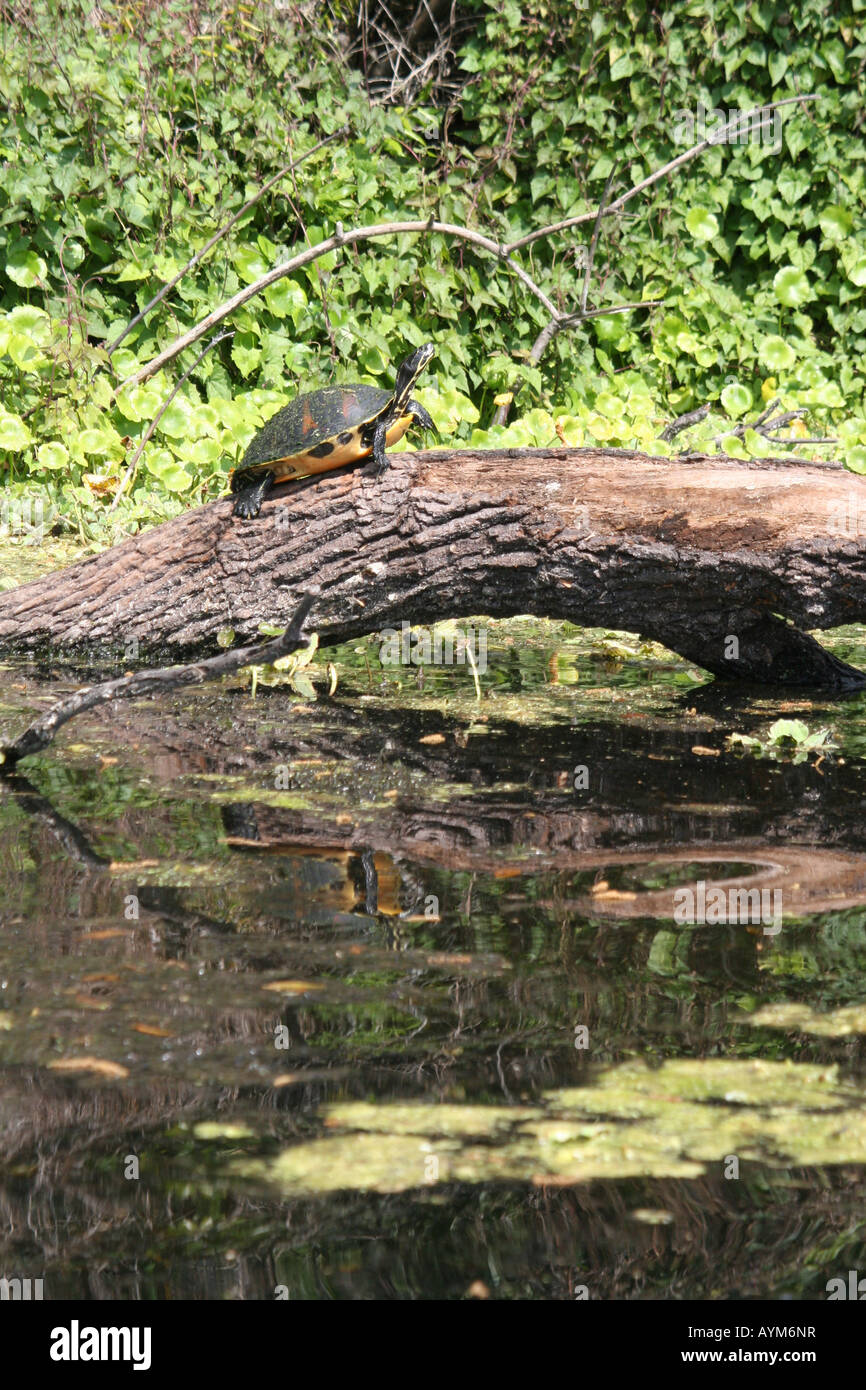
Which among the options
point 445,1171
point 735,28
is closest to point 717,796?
point 445,1171

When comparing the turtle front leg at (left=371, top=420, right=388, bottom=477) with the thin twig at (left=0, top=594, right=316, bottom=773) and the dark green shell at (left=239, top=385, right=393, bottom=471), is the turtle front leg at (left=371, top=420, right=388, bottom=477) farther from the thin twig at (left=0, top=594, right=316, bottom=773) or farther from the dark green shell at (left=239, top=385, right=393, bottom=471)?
the thin twig at (left=0, top=594, right=316, bottom=773)

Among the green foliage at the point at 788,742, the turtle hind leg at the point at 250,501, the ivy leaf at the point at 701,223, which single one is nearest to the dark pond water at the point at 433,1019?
the green foliage at the point at 788,742

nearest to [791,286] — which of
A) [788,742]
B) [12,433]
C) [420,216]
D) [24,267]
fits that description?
[420,216]

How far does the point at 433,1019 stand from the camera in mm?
2070

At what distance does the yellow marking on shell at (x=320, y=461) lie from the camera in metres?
4.35

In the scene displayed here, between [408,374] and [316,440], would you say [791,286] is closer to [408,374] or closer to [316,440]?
[408,374]

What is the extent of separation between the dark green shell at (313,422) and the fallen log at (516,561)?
0.13 metres

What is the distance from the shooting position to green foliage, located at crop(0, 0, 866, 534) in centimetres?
671

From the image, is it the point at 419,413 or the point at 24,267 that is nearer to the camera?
the point at 419,413

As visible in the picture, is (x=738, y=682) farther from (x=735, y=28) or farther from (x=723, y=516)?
(x=735, y=28)

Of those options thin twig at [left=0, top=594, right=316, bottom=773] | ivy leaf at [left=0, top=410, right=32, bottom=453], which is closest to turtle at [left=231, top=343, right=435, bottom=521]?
thin twig at [left=0, top=594, right=316, bottom=773]

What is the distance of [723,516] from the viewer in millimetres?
3830

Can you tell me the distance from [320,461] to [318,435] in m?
0.10

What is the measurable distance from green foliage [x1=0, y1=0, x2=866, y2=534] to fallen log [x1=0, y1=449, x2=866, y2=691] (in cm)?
169
